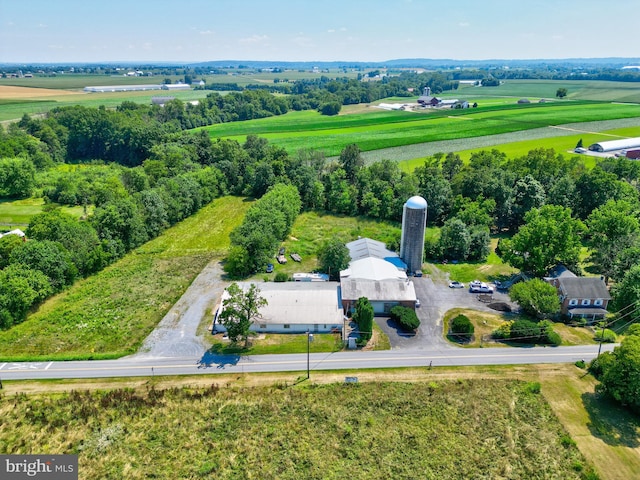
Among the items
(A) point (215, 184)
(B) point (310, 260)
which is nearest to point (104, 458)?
(B) point (310, 260)

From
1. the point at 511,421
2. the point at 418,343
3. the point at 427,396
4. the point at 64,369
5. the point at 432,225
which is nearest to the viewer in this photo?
the point at 511,421

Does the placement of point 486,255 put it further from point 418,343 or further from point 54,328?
point 54,328

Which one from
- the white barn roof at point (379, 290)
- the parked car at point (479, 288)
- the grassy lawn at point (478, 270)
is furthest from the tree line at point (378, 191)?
the white barn roof at point (379, 290)

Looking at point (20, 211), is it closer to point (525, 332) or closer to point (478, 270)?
point (478, 270)

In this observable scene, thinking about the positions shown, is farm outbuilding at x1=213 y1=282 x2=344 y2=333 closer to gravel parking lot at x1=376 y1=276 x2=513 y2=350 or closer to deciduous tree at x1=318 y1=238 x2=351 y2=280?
deciduous tree at x1=318 y1=238 x2=351 y2=280

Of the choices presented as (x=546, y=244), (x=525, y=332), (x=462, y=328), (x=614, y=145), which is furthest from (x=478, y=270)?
(x=614, y=145)

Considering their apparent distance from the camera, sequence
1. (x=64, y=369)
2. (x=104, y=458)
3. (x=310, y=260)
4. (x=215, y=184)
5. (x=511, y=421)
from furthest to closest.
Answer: (x=215, y=184) < (x=310, y=260) < (x=64, y=369) < (x=511, y=421) < (x=104, y=458)
